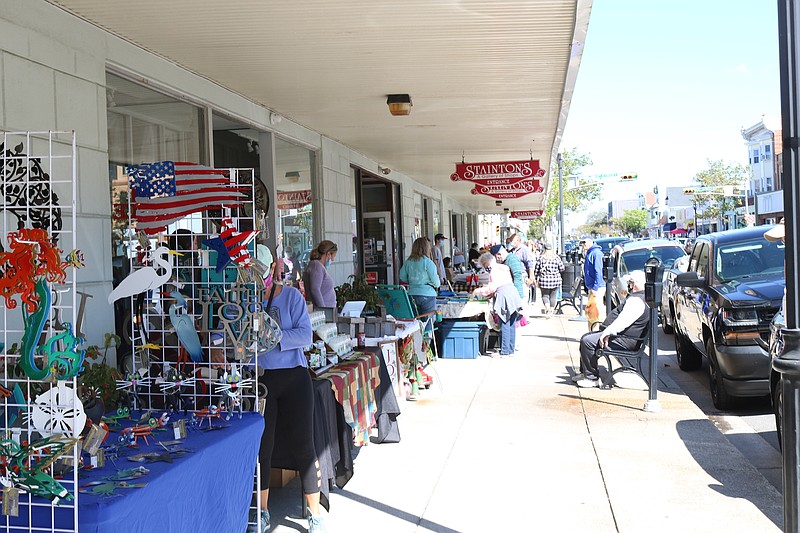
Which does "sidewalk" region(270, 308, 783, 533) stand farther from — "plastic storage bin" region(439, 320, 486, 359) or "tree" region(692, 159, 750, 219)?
"tree" region(692, 159, 750, 219)

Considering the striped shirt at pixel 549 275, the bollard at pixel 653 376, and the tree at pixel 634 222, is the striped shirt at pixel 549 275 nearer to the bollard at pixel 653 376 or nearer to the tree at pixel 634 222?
the bollard at pixel 653 376

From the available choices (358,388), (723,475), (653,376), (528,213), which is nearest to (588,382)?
(653,376)

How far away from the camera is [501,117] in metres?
9.90

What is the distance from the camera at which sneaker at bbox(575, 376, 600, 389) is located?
9.24 metres

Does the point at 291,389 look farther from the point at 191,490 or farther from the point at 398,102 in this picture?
the point at 398,102

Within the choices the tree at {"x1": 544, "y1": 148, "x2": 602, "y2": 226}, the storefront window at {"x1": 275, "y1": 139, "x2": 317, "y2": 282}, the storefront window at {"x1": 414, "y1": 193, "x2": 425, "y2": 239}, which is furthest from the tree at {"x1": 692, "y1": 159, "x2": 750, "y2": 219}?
the storefront window at {"x1": 275, "y1": 139, "x2": 317, "y2": 282}

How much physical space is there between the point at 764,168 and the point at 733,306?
59193mm

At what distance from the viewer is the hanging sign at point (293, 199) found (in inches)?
388

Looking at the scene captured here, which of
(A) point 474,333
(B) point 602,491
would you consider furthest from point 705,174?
(B) point 602,491

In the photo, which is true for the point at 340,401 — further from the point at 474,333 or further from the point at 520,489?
the point at 474,333

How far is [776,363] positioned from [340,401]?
3.15 metres

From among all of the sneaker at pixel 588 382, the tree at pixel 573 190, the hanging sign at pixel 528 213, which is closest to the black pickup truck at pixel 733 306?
the sneaker at pixel 588 382

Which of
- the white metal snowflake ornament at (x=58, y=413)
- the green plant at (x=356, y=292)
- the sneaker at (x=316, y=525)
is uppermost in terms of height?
the green plant at (x=356, y=292)

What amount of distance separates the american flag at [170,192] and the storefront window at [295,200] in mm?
4347
